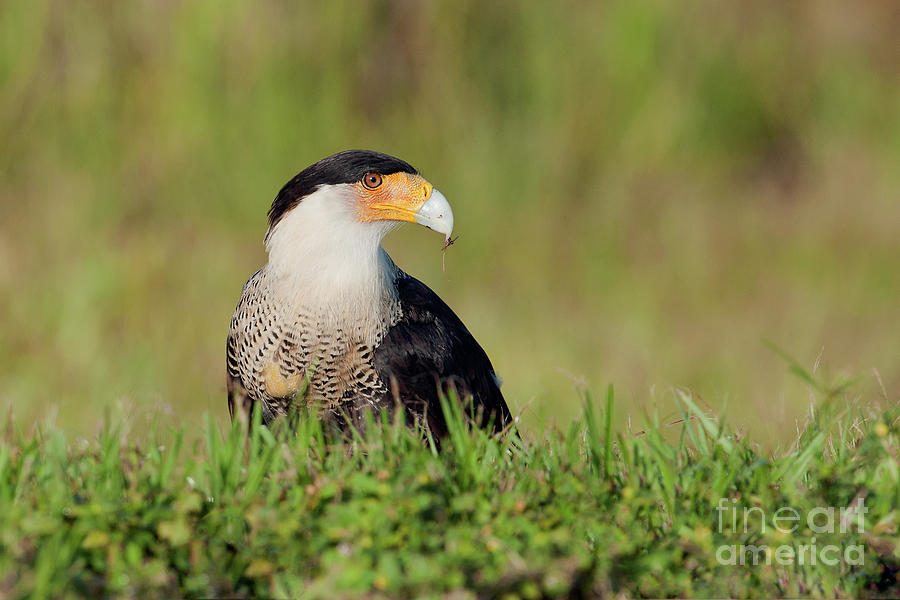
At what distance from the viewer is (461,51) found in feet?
26.7

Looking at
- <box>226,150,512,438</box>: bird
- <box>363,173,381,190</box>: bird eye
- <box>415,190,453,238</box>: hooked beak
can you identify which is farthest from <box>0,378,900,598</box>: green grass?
<box>363,173,381,190</box>: bird eye

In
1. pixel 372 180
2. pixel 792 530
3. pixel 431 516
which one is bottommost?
pixel 792 530

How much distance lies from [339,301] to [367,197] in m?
0.39

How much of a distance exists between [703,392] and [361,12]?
3827mm

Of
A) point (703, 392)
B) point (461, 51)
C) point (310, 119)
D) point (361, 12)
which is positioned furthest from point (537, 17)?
point (703, 392)

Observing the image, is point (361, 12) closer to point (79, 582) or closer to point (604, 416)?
point (604, 416)

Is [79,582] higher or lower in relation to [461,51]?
lower

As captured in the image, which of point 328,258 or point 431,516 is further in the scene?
point 328,258

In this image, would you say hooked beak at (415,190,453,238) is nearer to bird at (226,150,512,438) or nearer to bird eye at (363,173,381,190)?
bird at (226,150,512,438)

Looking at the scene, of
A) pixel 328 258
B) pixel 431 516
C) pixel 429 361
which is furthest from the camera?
pixel 429 361

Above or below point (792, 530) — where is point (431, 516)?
above

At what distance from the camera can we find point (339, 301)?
12.4 ft

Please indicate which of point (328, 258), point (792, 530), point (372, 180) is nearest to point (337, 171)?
point (372, 180)

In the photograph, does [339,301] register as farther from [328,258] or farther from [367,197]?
[367,197]
